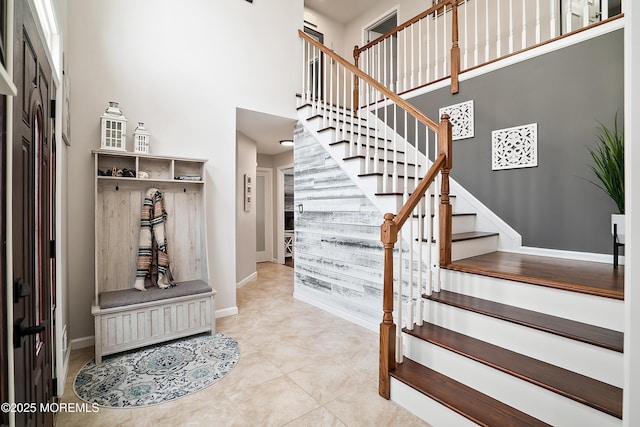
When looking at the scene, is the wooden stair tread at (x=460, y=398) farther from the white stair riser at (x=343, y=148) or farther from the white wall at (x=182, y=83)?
the white wall at (x=182, y=83)

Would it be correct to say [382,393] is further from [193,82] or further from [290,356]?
[193,82]

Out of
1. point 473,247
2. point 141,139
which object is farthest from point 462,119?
point 141,139

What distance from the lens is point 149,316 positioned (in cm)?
261

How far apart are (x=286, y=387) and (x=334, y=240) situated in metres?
1.75

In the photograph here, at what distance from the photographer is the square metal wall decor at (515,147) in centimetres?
306

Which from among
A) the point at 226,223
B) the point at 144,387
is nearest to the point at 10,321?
the point at 144,387

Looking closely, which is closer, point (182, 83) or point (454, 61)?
point (182, 83)

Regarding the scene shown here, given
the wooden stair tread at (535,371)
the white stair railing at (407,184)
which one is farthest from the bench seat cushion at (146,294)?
the wooden stair tread at (535,371)

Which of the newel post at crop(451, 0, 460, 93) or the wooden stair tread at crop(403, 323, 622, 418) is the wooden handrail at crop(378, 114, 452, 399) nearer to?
the wooden stair tread at crop(403, 323, 622, 418)

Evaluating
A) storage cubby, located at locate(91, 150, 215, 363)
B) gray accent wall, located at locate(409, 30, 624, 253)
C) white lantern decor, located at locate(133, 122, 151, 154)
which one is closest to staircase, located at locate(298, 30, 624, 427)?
gray accent wall, located at locate(409, 30, 624, 253)

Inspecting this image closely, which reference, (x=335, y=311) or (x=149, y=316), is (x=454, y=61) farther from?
(x=149, y=316)

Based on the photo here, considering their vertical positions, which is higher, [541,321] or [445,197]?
[445,197]

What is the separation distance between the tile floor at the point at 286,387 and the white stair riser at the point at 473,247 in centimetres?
111

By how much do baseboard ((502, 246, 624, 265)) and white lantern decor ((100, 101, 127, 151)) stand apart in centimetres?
403
